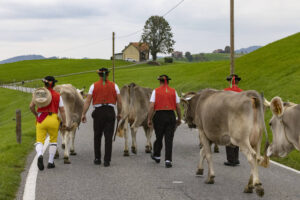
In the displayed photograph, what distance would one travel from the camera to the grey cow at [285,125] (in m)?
5.09

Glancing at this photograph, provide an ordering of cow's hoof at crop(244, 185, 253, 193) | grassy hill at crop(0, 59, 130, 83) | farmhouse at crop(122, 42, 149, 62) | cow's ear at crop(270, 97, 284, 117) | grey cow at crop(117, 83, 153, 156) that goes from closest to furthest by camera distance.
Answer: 1. cow's ear at crop(270, 97, 284, 117)
2. cow's hoof at crop(244, 185, 253, 193)
3. grey cow at crop(117, 83, 153, 156)
4. grassy hill at crop(0, 59, 130, 83)
5. farmhouse at crop(122, 42, 149, 62)

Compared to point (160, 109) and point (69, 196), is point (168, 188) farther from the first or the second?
point (160, 109)

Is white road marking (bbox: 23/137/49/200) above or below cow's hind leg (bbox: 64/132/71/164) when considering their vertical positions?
below

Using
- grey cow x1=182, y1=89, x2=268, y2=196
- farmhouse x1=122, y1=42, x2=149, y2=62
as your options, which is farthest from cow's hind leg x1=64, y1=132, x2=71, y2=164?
farmhouse x1=122, y1=42, x2=149, y2=62

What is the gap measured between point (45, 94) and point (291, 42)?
44830 mm

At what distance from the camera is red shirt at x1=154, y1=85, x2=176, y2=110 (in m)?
9.84

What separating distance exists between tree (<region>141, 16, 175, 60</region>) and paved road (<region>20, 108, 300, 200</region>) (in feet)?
344

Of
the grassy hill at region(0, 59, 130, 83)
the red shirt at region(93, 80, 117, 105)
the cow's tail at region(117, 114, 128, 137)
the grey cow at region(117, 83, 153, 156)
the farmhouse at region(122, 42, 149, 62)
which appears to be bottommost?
the cow's tail at region(117, 114, 128, 137)

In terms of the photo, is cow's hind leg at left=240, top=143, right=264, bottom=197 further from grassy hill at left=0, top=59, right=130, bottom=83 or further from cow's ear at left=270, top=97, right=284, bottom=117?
grassy hill at left=0, top=59, right=130, bottom=83

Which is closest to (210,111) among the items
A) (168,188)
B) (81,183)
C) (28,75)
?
(168,188)

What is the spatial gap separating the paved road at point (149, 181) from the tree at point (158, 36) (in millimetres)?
104935

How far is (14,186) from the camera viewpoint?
762 centimetres

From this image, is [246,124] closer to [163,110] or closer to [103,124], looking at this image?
[163,110]

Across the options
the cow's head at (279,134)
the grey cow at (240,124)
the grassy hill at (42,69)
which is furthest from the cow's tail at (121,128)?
the grassy hill at (42,69)
